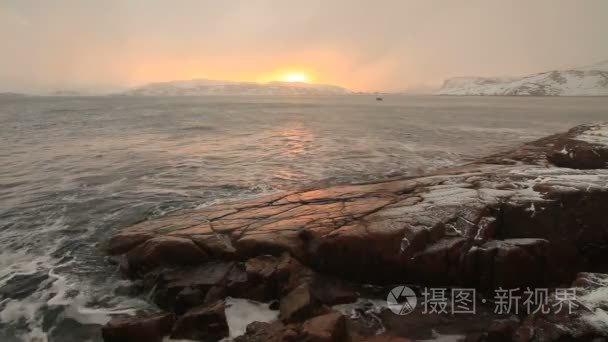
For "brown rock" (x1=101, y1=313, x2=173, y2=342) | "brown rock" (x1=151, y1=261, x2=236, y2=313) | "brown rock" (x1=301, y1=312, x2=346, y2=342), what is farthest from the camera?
"brown rock" (x1=151, y1=261, x2=236, y2=313)

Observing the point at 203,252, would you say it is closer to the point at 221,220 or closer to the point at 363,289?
the point at 221,220

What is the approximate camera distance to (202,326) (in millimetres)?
7625

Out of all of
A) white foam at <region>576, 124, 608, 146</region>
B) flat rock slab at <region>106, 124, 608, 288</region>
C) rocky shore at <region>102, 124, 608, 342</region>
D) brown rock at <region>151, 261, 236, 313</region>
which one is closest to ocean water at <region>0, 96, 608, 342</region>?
brown rock at <region>151, 261, 236, 313</region>

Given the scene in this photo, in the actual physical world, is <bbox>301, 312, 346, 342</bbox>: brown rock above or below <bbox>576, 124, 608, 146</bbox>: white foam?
below

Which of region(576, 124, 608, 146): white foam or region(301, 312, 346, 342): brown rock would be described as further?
region(576, 124, 608, 146): white foam

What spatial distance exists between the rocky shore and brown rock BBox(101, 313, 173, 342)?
20 mm

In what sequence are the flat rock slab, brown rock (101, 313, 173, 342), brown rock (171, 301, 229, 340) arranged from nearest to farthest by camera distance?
1. brown rock (101, 313, 173, 342)
2. brown rock (171, 301, 229, 340)
3. the flat rock slab

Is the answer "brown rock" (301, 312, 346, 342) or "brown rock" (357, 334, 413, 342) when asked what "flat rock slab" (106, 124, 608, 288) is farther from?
"brown rock" (301, 312, 346, 342)

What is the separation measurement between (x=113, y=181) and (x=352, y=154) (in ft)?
52.0

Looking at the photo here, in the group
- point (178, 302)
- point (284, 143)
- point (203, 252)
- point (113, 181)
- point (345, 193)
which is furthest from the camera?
point (284, 143)

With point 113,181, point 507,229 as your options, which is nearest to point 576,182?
point 507,229

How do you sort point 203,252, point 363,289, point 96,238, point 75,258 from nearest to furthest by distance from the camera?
1. point 363,289
2. point 203,252
3. point 75,258
4. point 96,238

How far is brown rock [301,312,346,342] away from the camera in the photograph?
6609mm

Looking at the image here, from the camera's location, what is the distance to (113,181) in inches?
775
